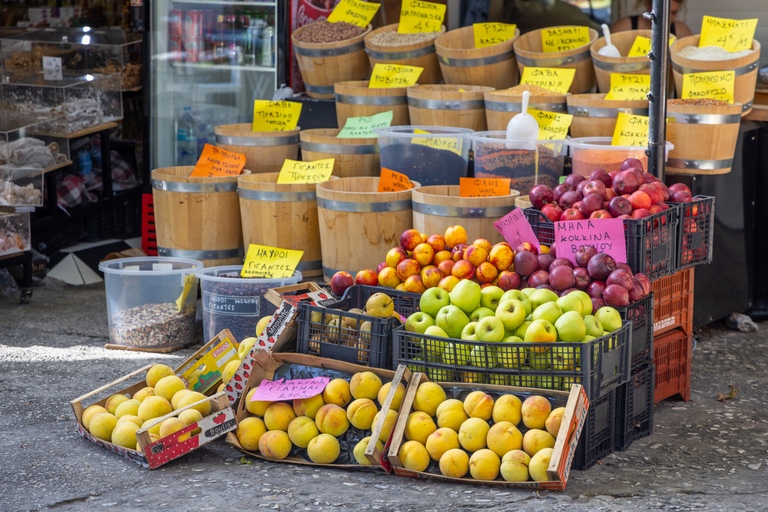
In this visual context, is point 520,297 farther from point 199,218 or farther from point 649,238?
point 199,218

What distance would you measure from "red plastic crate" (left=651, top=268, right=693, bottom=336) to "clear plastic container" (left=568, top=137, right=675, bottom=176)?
548 mm

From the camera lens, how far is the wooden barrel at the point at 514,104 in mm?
4297

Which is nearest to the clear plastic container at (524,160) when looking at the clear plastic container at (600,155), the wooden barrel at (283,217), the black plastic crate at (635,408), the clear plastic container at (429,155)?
Answer: the clear plastic container at (600,155)

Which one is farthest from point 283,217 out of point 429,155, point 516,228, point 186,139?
point 186,139

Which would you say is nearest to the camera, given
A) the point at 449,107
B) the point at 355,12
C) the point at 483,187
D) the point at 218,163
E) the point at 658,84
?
the point at 658,84

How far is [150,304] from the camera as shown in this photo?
4.38 m

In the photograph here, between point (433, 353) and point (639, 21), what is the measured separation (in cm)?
350

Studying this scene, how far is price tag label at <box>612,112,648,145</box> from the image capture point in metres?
3.97

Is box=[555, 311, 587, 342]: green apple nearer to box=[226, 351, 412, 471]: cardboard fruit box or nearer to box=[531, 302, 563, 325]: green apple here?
box=[531, 302, 563, 325]: green apple

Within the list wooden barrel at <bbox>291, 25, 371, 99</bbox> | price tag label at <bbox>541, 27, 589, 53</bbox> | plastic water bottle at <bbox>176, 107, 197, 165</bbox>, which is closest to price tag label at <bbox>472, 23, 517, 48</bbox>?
price tag label at <bbox>541, 27, 589, 53</bbox>

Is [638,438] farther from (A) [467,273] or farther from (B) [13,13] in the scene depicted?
(B) [13,13]

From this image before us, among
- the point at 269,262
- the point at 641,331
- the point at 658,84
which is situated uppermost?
the point at 658,84

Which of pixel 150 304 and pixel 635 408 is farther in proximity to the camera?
pixel 150 304

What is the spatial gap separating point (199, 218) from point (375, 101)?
1.18 metres
